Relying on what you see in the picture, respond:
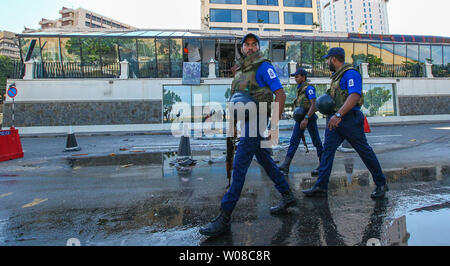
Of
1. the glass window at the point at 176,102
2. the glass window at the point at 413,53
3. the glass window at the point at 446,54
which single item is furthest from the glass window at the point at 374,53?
the glass window at the point at 176,102

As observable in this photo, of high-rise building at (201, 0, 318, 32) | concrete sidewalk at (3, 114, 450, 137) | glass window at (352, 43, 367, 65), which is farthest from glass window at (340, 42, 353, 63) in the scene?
high-rise building at (201, 0, 318, 32)

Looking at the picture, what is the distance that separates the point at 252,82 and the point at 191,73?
17.1 m

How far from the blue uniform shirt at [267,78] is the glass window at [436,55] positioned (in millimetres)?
29657

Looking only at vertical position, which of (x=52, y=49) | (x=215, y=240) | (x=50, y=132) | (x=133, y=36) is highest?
(x=133, y=36)

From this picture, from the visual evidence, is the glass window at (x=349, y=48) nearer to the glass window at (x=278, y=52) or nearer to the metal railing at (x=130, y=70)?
the metal railing at (x=130, y=70)

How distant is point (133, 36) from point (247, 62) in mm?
19432

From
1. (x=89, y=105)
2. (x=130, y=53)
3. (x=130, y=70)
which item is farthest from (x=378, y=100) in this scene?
(x=89, y=105)

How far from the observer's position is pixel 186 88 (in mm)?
18672

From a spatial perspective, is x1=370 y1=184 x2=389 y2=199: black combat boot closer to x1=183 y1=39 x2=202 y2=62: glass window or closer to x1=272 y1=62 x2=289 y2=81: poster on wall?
x1=272 y1=62 x2=289 y2=81: poster on wall

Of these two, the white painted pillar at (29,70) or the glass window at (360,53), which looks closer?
the white painted pillar at (29,70)

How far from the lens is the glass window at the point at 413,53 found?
73.6ft

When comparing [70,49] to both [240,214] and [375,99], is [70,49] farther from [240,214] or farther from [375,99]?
[375,99]

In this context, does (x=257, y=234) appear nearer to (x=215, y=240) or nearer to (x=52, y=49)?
(x=215, y=240)
